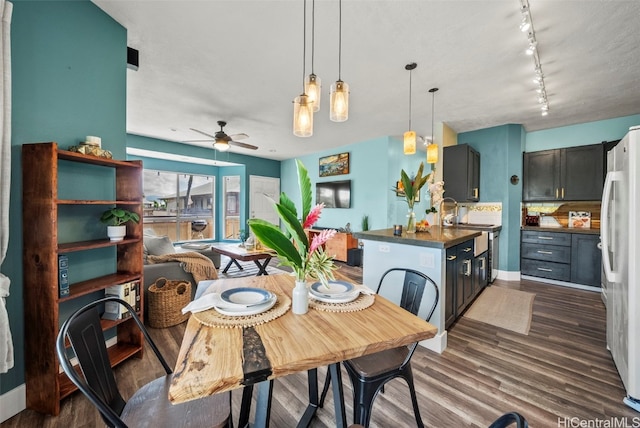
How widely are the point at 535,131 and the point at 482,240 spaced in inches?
112

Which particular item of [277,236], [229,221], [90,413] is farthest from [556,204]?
[229,221]

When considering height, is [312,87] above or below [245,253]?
above

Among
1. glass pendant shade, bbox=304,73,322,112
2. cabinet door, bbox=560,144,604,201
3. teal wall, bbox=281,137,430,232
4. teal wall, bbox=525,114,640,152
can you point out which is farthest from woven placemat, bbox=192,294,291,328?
teal wall, bbox=525,114,640,152

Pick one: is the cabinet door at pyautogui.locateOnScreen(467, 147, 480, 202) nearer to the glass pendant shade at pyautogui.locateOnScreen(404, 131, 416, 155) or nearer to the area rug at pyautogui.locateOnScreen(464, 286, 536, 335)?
the area rug at pyautogui.locateOnScreen(464, 286, 536, 335)

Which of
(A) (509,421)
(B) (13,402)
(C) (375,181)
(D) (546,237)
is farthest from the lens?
(C) (375,181)

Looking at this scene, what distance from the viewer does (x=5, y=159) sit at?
1392 millimetres

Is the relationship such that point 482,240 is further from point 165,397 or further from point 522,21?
point 165,397

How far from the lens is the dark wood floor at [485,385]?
4.91 feet

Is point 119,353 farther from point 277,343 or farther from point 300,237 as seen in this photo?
point 300,237

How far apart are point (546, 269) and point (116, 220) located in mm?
5786

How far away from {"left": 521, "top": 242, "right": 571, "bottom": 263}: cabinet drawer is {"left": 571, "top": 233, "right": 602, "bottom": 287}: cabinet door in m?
0.08

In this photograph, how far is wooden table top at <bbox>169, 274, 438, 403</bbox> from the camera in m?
0.71

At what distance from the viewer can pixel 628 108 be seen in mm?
3621

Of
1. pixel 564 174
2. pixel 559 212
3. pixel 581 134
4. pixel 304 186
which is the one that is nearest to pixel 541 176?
pixel 564 174
